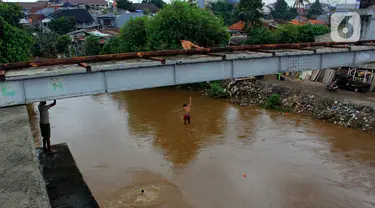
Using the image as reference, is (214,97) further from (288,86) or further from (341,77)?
(341,77)

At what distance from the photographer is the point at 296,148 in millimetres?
12250

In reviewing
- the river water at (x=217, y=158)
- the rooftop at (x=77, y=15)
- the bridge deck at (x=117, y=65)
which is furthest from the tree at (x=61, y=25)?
the bridge deck at (x=117, y=65)

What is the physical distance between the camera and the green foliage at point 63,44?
125 ft

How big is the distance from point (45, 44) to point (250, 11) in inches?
983

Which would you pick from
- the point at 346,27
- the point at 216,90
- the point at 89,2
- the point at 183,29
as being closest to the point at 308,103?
the point at 216,90

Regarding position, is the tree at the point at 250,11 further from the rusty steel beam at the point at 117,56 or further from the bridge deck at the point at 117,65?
the bridge deck at the point at 117,65

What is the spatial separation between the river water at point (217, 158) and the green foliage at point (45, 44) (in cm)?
2306

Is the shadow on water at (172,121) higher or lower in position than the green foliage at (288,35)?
lower

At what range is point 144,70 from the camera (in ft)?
26.8

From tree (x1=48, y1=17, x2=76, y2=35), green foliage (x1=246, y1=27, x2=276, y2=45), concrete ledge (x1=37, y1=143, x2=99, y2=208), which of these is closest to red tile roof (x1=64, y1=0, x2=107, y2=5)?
tree (x1=48, y1=17, x2=76, y2=35)

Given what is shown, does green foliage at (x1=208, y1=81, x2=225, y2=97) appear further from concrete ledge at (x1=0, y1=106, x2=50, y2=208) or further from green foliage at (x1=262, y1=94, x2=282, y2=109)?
concrete ledge at (x1=0, y1=106, x2=50, y2=208)

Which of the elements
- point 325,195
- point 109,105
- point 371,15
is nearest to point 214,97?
point 109,105

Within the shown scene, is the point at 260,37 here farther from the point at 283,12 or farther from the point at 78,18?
the point at 283,12

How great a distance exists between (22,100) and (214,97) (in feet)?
48.1
